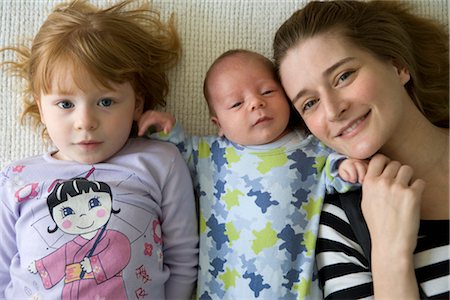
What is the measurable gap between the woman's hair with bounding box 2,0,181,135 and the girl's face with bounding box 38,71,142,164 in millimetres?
23

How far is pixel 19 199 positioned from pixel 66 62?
35 centimetres

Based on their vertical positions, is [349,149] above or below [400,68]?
below

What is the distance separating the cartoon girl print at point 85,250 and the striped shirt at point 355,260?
→ 46 centimetres

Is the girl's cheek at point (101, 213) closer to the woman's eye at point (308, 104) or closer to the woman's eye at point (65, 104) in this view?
the woman's eye at point (65, 104)

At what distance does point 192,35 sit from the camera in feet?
4.91

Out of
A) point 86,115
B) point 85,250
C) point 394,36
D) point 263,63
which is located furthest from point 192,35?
point 85,250

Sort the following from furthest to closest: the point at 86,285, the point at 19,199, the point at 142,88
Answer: the point at 142,88
the point at 19,199
the point at 86,285

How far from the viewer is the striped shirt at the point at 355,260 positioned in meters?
1.15

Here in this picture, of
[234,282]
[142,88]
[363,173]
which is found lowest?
[234,282]

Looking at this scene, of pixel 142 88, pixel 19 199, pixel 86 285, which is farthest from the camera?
pixel 142 88

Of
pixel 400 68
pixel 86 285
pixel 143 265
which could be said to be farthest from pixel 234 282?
pixel 400 68

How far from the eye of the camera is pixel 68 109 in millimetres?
1266

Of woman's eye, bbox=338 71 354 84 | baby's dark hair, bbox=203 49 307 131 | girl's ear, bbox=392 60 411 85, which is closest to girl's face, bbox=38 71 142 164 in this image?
baby's dark hair, bbox=203 49 307 131

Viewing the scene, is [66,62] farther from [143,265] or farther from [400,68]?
[400,68]
